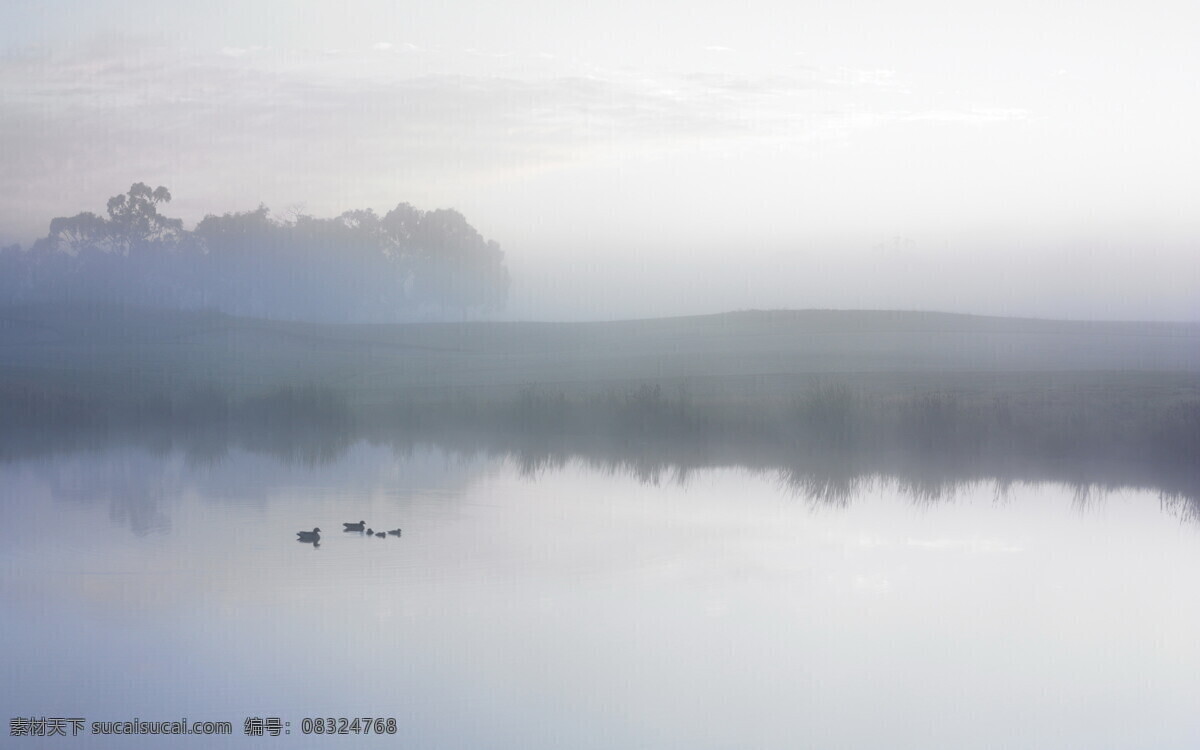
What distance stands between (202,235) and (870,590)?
42.9 meters

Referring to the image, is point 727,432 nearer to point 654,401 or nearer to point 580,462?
point 654,401

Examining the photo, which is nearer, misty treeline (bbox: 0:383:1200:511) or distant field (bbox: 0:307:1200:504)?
misty treeline (bbox: 0:383:1200:511)

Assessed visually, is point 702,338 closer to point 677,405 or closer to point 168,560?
point 677,405

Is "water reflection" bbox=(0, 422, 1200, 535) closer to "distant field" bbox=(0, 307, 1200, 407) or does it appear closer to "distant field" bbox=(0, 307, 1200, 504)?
"distant field" bbox=(0, 307, 1200, 504)

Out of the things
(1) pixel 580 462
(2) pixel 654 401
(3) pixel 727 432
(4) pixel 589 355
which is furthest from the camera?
(4) pixel 589 355

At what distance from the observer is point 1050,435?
18.6 metres

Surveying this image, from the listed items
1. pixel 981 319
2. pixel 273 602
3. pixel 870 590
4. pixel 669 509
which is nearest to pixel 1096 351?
pixel 981 319

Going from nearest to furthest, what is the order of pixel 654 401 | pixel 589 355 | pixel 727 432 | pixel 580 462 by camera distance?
pixel 580 462
pixel 727 432
pixel 654 401
pixel 589 355

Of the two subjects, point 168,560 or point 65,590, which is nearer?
point 65,590

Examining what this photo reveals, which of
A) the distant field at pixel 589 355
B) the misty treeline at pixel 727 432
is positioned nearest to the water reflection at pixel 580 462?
the misty treeline at pixel 727 432

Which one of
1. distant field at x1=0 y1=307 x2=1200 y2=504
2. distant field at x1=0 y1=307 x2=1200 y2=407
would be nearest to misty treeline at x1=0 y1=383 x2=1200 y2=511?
distant field at x1=0 y1=307 x2=1200 y2=504

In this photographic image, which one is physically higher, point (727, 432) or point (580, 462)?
point (727, 432)

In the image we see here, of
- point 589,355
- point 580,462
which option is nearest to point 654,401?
point 580,462

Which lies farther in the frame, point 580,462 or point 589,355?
point 589,355
